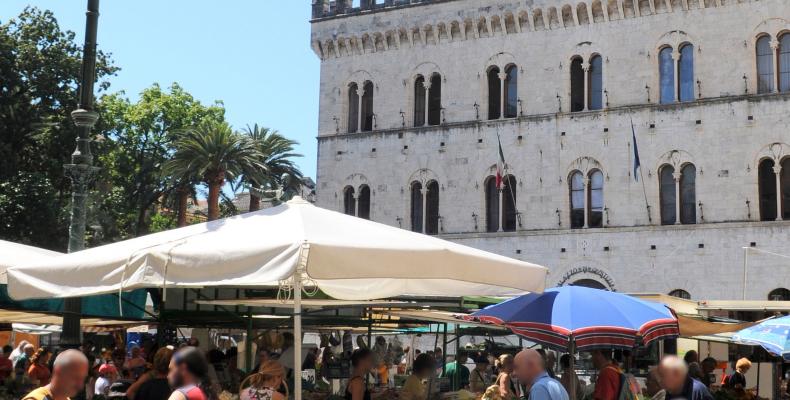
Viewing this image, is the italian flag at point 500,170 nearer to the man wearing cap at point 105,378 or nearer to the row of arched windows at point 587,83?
the row of arched windows at point 587,83

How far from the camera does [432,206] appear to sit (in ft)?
109

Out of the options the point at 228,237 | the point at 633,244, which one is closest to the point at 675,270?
the point at 633,244

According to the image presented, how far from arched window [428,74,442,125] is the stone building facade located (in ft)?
0.23

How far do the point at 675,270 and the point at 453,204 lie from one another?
769 cm

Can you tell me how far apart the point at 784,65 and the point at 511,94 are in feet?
28.1

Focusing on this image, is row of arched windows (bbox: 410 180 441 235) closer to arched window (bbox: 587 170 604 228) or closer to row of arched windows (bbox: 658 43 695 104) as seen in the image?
arched window (bbox: 587 170 604 228)

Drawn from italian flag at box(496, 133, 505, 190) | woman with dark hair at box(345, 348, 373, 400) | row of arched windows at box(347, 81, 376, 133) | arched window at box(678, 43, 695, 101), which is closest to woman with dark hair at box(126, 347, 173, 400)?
woman with dark hair at box(345, 348, 373, 400)

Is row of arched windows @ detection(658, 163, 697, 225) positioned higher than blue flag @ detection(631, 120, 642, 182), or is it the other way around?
blue flag @ detection(631, 120, 642, 182)

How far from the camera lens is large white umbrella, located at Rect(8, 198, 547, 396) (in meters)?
6.64

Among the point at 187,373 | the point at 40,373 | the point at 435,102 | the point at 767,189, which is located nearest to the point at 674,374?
the point at 187,373

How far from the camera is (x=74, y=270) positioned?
7.61 meters

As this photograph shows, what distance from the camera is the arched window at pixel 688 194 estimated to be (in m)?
29.0

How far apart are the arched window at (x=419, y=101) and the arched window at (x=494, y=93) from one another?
2.47 meters

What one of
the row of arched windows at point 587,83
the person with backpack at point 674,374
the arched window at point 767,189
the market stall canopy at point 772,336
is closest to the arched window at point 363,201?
the row of arched windows at point 587,83
